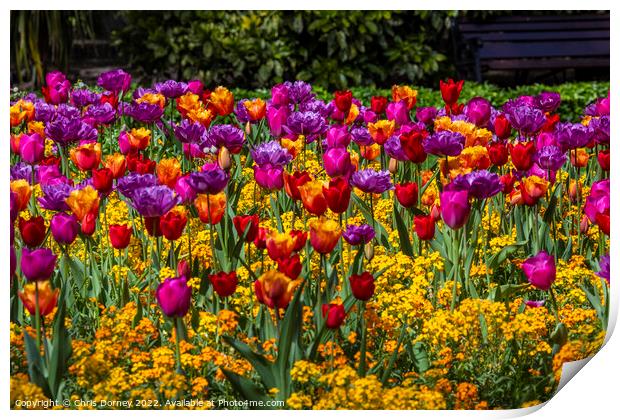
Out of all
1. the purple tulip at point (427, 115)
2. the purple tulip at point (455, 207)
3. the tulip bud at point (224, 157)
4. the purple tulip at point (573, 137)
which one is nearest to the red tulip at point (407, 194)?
the purple tulip at point (455, 207)

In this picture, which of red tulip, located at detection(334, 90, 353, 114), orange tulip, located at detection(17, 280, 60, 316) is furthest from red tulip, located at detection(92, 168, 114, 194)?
red tulip, located at detection(334, 90, 353, 114)

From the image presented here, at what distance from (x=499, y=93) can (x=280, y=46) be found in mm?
1378

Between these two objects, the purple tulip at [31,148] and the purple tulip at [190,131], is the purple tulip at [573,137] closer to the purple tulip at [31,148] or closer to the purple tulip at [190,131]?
the purple tulip at [190,131]

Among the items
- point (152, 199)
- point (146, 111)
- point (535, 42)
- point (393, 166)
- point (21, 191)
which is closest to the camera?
point (152, 199)

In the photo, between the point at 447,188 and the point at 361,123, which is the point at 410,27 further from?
the point at 447,188

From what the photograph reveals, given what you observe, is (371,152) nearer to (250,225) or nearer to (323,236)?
(250,225)

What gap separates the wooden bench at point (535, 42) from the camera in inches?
174

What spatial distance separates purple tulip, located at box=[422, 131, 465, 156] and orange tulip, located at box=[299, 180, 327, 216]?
578 mm

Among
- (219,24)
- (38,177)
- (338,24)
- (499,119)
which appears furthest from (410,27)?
(38,177)

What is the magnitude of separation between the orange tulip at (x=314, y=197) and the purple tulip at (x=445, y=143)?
578 millimetres

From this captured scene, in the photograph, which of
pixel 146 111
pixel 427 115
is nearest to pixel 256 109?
pixel 146 111

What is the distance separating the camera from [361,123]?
4617 mm

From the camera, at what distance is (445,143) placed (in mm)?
3131

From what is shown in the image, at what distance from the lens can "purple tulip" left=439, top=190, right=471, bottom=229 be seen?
8.75 ft
